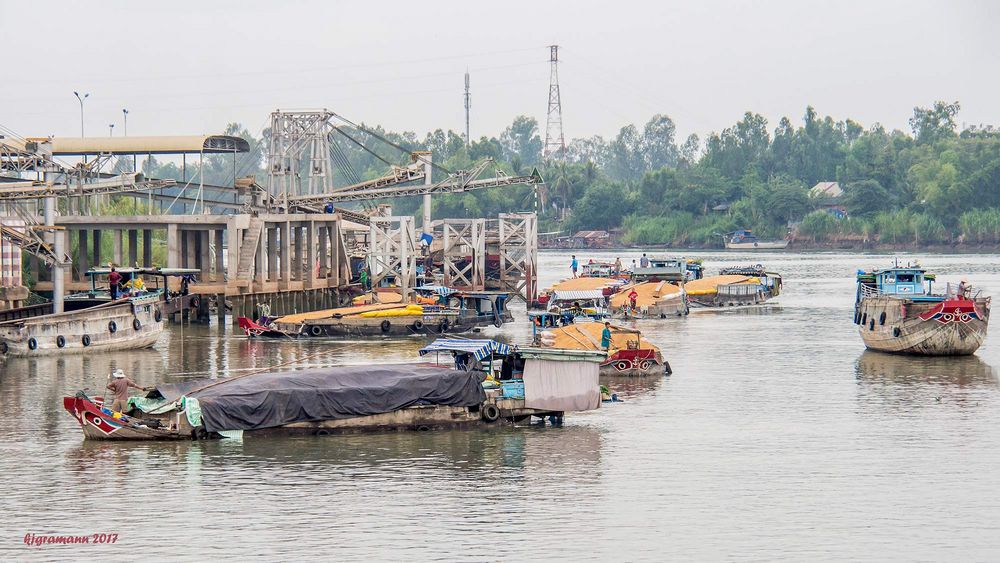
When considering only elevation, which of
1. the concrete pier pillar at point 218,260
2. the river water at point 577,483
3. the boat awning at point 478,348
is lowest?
the river water at point 577,483

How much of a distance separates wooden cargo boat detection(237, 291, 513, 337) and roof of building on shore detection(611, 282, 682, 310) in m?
17.1

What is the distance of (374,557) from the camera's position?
28922 mm

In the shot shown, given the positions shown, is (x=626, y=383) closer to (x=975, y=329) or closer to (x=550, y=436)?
(x=550, y=436)

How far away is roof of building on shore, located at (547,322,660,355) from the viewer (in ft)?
171

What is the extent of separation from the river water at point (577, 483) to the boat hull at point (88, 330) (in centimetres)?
549

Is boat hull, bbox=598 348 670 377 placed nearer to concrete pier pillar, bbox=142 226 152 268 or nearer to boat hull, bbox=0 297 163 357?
boat hull, bbox=0 297 163 357

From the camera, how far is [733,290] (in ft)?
336

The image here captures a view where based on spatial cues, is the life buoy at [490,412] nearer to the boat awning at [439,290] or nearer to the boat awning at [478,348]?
the boat awning at [478,348]

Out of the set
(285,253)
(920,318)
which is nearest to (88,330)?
(285,253)

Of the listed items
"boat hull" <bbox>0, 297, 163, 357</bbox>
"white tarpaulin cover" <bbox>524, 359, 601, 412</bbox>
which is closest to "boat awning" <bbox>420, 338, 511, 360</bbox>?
"white tarpaulin cover" <bbox>524, 359, 601, 412</bbox>

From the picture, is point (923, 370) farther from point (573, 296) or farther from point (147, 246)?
point (147, 246)

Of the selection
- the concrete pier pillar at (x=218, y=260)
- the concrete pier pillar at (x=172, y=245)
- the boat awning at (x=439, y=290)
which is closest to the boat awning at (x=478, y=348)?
the boat awning at (x=439, y=290)

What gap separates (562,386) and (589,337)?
1192 cm

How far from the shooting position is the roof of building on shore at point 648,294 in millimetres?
88625
